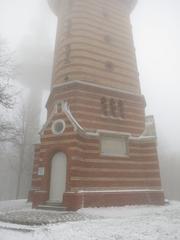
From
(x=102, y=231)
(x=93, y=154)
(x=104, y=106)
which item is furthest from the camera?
(x=104, y=106)

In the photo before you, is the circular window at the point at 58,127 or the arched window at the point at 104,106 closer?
the circular window at the point at 58,127

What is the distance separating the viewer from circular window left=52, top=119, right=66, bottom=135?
1545cm

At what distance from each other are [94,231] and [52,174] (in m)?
7.84

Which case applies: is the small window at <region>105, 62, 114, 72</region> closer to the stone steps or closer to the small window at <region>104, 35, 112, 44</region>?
the small window at <region>104, 35, 112, 44</region>

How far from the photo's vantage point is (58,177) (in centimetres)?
1505

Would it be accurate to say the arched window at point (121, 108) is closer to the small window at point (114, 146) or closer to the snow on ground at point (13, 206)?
the small window at point (114, 146)

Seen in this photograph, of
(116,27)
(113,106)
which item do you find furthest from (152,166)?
(116,27)

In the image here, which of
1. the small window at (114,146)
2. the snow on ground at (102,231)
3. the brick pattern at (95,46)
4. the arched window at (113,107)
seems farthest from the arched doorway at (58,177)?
the brick pattern at (95,46)

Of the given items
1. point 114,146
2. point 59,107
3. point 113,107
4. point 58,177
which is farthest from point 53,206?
point 113,107

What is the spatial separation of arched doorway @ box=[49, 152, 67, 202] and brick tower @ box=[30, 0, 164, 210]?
6 centimetres

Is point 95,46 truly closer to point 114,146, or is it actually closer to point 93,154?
point 114,146

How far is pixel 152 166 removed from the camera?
16.8 m

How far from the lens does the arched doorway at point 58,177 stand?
48.3ft

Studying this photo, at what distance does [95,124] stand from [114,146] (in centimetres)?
199
